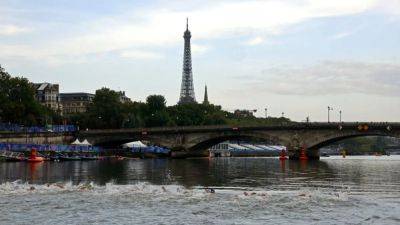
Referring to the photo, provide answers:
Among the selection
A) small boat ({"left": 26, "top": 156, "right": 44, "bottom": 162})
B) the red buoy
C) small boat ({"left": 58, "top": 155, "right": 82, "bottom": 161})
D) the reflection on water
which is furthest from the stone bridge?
small boat ({"left": 26, "top": 156, "right": 44, "bottom": 162})

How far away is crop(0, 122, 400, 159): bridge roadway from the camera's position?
419 ft

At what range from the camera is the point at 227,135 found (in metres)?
144

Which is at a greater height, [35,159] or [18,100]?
[18,100]

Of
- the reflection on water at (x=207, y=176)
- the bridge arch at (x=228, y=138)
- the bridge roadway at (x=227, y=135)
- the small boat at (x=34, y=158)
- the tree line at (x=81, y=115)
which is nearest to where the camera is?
the reflection on water at (x=207, y=176)

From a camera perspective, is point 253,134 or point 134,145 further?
point 134,145

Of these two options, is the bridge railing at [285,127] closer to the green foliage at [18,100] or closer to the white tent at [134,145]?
the white tent at [134,145]

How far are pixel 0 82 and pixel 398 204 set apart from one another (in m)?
134

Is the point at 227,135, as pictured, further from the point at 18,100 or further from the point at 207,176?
the point at 207,176

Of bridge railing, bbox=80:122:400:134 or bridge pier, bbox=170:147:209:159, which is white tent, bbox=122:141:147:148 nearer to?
bridge railing, bbox=80:122:400:134

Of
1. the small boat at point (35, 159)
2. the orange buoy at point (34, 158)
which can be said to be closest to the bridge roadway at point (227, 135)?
the orange buoy at point (34, 158)

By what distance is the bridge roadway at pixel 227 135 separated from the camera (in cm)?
12781

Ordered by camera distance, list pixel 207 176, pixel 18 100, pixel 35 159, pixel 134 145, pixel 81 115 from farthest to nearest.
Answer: pixel 81 115 → pixel 134 145 → pixel 18 100 → pixel 35 159 → pixel 207 176

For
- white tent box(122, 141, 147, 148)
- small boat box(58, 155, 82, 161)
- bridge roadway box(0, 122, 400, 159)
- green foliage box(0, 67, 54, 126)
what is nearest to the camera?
small boat box(58, 155, 82, 161)

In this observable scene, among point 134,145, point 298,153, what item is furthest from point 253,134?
point 134,145
